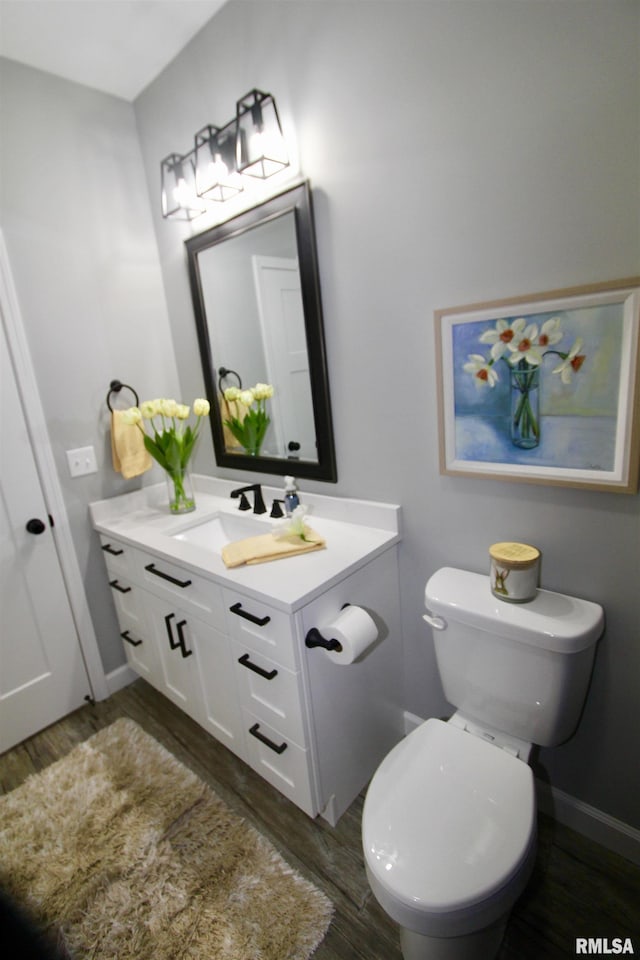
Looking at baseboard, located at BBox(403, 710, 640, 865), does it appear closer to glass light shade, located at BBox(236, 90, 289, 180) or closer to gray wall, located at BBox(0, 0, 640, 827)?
gray wall, located at BBox(0, 0, 640, 827)

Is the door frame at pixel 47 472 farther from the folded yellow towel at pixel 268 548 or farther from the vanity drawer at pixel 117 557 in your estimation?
the folded yellow towel at pixel 268 548

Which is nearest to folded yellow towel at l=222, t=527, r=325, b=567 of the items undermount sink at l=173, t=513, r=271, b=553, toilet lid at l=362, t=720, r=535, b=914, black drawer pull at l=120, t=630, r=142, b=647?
undermount sink at l=173, t=513, r=271, b=553

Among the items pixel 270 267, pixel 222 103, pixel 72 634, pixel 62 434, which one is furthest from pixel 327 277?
pixel 72 634

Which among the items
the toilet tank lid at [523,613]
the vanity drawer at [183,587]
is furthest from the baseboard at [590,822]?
the vanity drawer at [183,587]

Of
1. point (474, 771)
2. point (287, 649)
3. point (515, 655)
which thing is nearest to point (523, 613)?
point (515, 655)

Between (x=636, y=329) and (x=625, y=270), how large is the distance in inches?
5.0

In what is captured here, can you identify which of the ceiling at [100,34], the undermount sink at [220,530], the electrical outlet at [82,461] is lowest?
the undermount sink at [220,530]

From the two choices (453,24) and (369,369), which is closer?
(453,24)

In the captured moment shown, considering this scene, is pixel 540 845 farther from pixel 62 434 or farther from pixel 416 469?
pixel 62 434

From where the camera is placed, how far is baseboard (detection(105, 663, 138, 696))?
6.88 ft

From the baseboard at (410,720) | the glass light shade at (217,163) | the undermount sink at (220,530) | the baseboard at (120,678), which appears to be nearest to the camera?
the glass light shade at (217,163)

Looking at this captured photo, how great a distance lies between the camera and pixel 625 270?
37.4 inches

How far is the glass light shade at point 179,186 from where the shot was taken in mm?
1710

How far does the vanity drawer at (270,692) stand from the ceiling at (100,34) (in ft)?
6.78
